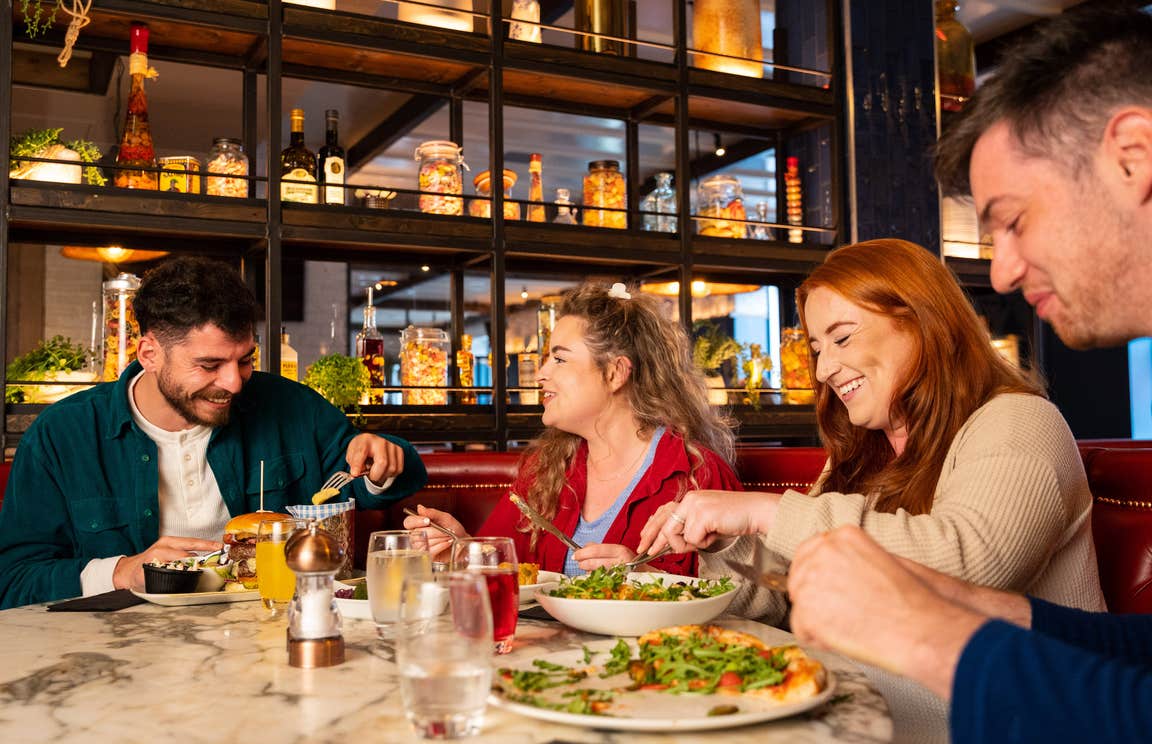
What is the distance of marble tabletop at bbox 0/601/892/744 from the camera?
92 cm

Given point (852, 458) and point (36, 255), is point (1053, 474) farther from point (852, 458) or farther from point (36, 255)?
point (36, 255)

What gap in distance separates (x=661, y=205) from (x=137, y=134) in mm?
2000

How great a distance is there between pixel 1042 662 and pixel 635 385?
1.88 meters

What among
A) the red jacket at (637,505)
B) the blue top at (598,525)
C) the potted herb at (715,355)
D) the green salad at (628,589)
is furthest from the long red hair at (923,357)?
the potted herb at (715,355)

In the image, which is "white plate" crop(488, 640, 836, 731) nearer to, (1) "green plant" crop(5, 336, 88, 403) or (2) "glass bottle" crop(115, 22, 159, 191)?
(1) "green plant" crop(5, 336, 88, 403)

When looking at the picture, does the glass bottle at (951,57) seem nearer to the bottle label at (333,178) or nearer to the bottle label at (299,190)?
the bottle label at (333,178)

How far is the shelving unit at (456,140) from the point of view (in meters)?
3.13

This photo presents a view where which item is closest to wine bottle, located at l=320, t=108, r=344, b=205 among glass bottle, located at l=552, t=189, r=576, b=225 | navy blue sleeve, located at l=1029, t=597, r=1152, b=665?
glass bottle, located at l=552, t=189, r=576, b=225

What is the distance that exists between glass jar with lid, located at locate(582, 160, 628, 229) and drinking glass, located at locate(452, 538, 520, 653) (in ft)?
9.02

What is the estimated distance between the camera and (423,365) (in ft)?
11.8

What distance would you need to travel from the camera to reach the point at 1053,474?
1.39m

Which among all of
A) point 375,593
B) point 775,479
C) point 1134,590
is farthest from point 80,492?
point 1134,590

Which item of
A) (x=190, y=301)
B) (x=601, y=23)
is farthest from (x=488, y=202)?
Result: (x=190, y=301)

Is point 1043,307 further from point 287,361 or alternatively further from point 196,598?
point 287,361
